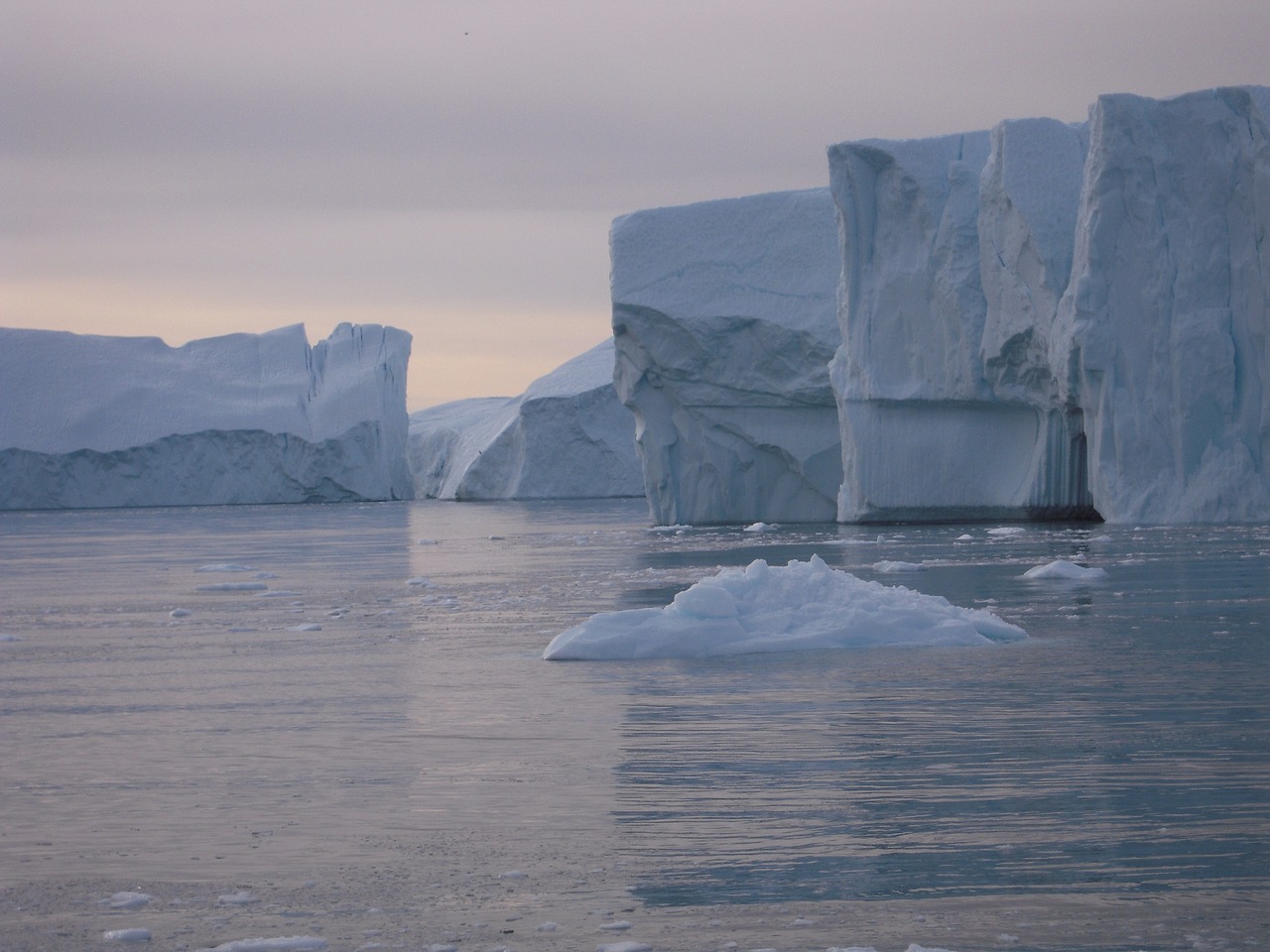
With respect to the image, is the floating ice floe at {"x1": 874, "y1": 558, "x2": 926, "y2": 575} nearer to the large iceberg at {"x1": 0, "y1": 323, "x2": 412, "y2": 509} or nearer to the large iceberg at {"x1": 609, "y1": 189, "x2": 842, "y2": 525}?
the large iceberg at {"x1": 609, "y1": 189, "x2": 842, "y2": 525}

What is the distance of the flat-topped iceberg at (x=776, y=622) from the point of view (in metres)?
7.52

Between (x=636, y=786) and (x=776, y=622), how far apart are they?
344 centimetres

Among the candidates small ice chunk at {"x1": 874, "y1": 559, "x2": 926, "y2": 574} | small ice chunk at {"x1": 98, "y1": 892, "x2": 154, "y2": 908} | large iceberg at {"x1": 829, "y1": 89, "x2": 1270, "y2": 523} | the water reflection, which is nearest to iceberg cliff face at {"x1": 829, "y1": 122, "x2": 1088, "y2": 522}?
large iceberg at {"x1": 829, "y1": 89, "x2": 1270, "y2": 523}

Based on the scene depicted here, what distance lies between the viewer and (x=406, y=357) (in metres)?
49.8

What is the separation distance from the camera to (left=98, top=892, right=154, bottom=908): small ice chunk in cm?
337

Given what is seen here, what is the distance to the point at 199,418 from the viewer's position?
150 feet

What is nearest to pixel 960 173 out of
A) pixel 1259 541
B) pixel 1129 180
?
pixel 1129 180

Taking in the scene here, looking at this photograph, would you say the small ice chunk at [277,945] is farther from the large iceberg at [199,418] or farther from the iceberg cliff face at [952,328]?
the large iceberg at [199,418]

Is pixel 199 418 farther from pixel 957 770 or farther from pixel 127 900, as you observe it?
pixel 127 900

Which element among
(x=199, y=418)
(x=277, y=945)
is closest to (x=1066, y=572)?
(x=277, y=945)

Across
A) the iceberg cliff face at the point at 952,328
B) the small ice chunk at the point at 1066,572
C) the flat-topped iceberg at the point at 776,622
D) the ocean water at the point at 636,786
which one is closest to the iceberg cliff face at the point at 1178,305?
the iceberg cliff face at the point at 952,328

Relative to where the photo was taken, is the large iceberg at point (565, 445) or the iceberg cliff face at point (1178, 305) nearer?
the iceberg cliff face at point (1178, 305)

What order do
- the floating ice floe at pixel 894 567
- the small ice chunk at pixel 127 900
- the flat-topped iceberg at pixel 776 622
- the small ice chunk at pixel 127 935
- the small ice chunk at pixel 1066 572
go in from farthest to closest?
the floating ice floe at pixel 894 567, the small ice chunk at pixel 1066 572, the flat-topped iceberg at pixel 776 622, the small ice chunk at pixel 127 900, the small ice chunk at pixel 127 935

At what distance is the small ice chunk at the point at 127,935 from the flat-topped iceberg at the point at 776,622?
436 centimetres
